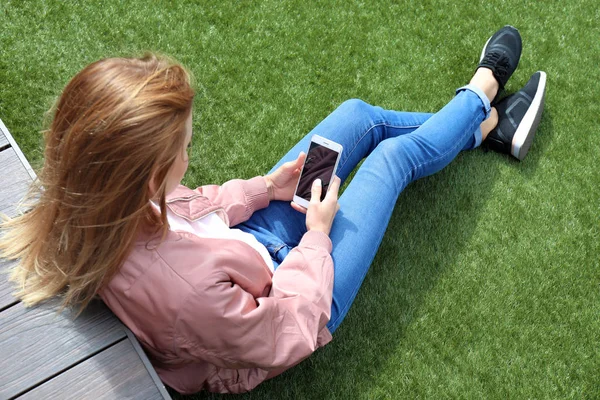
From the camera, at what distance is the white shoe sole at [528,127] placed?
317 cm

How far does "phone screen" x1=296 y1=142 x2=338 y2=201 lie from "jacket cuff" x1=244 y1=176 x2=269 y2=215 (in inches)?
5.5

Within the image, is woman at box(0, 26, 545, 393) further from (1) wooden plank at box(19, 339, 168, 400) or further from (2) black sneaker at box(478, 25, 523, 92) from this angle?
(2) black sneaker at box(478, 25, 523, 92)

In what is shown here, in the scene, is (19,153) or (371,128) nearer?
(19,153)

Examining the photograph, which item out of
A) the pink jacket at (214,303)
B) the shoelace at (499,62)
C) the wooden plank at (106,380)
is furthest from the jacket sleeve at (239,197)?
the shoelace at (499,62)

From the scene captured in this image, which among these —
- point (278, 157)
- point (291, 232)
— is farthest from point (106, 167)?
point (278, 157)

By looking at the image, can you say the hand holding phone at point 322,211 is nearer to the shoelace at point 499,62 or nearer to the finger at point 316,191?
the finger at point 316,191

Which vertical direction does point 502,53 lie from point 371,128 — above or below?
above

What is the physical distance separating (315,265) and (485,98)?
5.09 feet

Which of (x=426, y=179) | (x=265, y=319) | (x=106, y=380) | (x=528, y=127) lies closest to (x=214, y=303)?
(x=265, y=319)

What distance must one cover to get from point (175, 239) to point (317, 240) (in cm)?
58

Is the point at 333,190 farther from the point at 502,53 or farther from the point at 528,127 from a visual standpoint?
the point at 502,53

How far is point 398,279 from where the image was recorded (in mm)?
2842

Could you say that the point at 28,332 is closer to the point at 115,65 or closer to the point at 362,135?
the point at 115,65

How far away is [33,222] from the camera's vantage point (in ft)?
5.45
